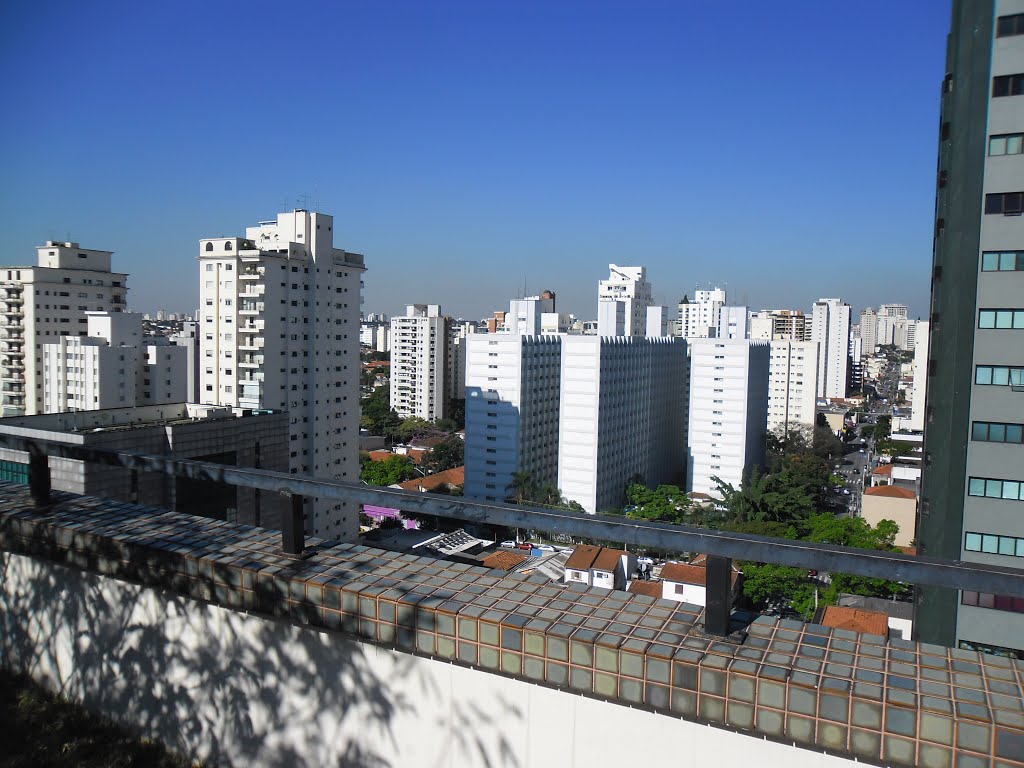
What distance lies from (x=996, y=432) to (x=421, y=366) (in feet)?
145

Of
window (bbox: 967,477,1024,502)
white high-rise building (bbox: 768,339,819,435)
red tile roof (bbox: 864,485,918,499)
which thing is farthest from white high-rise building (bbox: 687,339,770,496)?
window (bbox: 967,477,1024,502)

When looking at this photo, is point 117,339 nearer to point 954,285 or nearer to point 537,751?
point 954,285

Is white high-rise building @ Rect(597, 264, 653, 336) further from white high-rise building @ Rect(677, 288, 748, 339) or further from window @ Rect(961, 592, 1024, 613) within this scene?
window @ Rect(961, 592, 1024, 613)

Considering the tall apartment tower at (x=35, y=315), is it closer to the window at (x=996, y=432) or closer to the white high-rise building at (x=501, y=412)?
the white high-rise building at (x=501, y=412)

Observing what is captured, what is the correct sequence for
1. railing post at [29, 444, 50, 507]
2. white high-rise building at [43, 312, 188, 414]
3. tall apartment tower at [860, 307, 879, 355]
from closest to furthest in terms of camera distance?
railing post at [29, 444, 50, 507]
white high-rise building at [43, 312, 188, 414]
tall apartment tower at [860, 307, 879, 355]

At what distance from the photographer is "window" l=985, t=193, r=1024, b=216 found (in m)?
8.06

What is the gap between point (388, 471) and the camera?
3116 cm

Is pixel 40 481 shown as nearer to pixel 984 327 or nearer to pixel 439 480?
pixel 984 327

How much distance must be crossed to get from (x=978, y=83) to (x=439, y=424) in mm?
42305

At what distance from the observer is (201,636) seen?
172cm

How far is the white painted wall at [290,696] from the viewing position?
1.31 metres

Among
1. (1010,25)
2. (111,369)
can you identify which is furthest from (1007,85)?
(111,369)

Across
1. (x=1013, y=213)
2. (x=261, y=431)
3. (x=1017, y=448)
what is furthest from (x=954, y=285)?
(x=261, y=431)

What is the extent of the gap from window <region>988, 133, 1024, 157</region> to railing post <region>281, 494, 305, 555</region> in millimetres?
9088
